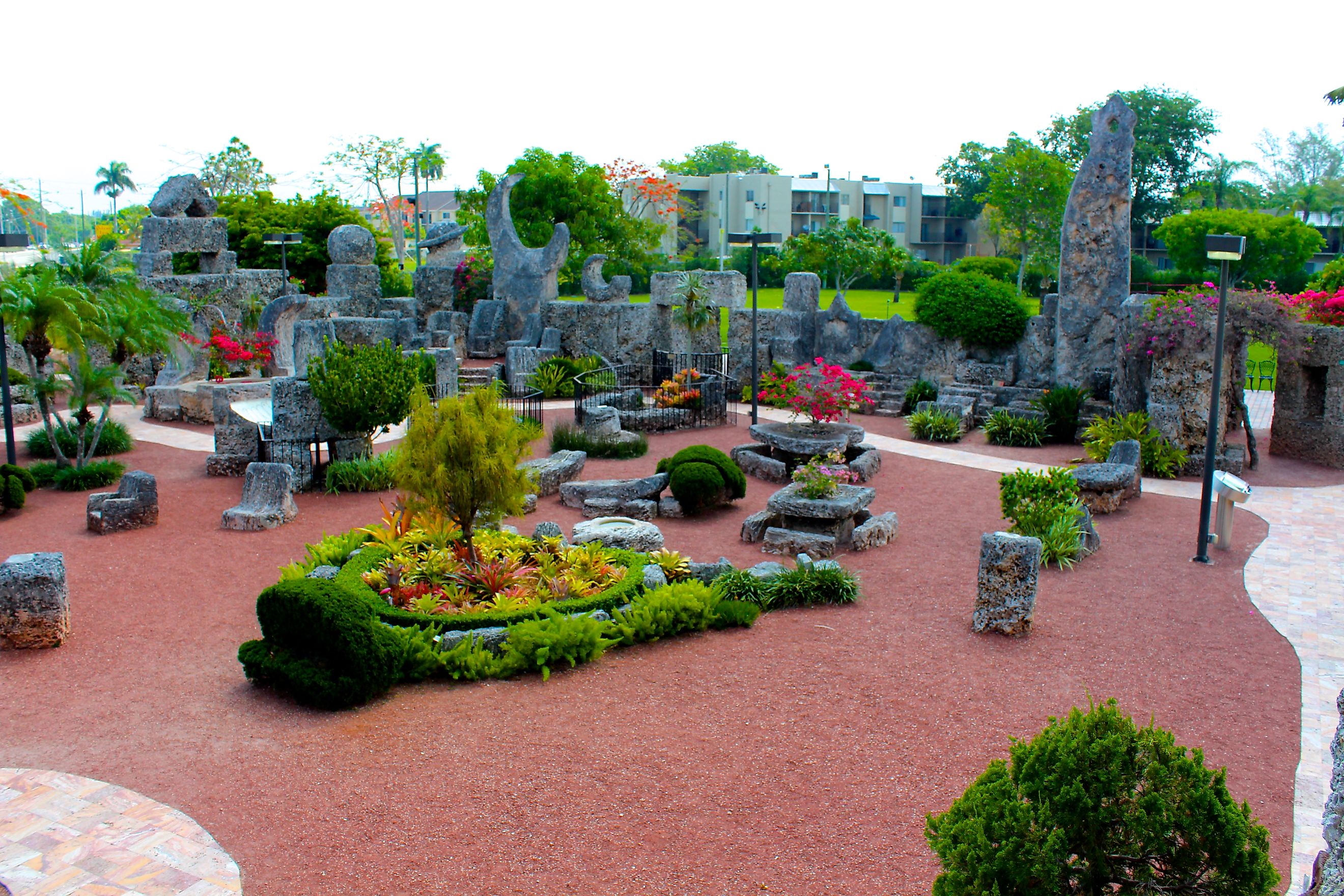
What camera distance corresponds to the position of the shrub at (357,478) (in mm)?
14750

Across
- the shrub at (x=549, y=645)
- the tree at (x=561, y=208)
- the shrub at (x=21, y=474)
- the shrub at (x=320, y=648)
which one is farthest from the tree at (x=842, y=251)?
the shrub at (x=320, y=648)

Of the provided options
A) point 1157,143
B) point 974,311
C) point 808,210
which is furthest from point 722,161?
point 974,311

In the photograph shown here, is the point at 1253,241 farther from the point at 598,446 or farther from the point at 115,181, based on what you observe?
the point at 115,181

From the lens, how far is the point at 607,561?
10.5m

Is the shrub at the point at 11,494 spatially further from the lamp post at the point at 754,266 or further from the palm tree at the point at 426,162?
the palm tree at the point at 426,162

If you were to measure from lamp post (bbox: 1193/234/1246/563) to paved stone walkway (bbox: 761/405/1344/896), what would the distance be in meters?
0.52

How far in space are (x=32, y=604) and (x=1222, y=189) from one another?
53924 millimetres

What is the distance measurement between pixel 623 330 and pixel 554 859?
20.5 m

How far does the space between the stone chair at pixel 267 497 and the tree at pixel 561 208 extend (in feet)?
64.5

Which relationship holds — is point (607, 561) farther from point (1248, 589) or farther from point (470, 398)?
point (1248, 589)

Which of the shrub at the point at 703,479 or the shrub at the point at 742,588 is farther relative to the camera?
the shrub at the point at 703,479

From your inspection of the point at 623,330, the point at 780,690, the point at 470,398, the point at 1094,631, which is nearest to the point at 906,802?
the point at 780,690

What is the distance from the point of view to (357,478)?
14.8 meters

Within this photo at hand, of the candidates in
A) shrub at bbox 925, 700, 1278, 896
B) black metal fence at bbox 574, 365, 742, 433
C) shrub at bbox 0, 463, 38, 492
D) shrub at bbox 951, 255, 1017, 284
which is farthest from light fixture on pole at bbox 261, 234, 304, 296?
shrub at bbox 925, 700, 1278, 896
